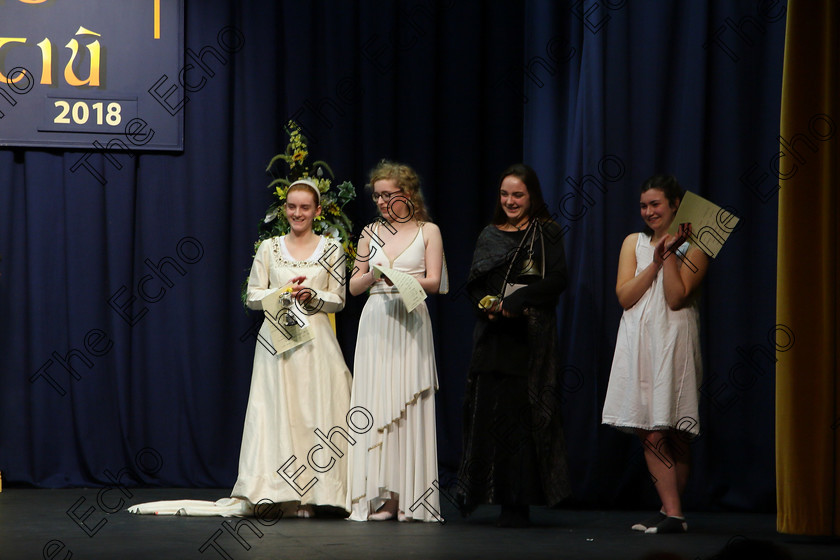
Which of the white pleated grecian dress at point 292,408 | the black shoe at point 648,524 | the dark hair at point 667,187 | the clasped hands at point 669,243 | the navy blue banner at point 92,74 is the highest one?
the navy blue banner at point 92,74

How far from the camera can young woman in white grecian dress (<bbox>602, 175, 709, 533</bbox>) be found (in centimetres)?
390

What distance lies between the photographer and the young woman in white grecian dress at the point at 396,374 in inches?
167

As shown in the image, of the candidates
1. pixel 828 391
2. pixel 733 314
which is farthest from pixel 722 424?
pixel 828 391

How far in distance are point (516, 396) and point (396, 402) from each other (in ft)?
1.87

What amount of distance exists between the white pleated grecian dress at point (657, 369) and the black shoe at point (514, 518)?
520 millimetres

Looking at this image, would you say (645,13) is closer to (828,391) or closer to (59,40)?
(828,391)

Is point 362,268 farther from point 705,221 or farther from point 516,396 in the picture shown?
point 705,221

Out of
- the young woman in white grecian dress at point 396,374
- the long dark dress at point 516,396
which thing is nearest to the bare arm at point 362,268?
the young woman in white grecian dress at point 396,374

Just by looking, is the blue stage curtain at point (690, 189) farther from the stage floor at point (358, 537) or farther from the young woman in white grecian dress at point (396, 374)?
the young woman in white grecian dress at point (396, 374)

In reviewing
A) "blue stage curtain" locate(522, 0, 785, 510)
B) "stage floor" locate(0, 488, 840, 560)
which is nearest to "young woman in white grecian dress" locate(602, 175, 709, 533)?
"stage floor" locate(0, 488, 840, 560)

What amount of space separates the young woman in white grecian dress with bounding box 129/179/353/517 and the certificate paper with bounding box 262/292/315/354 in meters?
0.01

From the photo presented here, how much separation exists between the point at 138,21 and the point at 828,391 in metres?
4.09

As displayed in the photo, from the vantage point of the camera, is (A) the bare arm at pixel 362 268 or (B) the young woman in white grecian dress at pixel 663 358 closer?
(B) the young woman in white grecian dress at pixel 663 358

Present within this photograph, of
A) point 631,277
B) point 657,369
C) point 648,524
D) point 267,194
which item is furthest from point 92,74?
point 648,524
